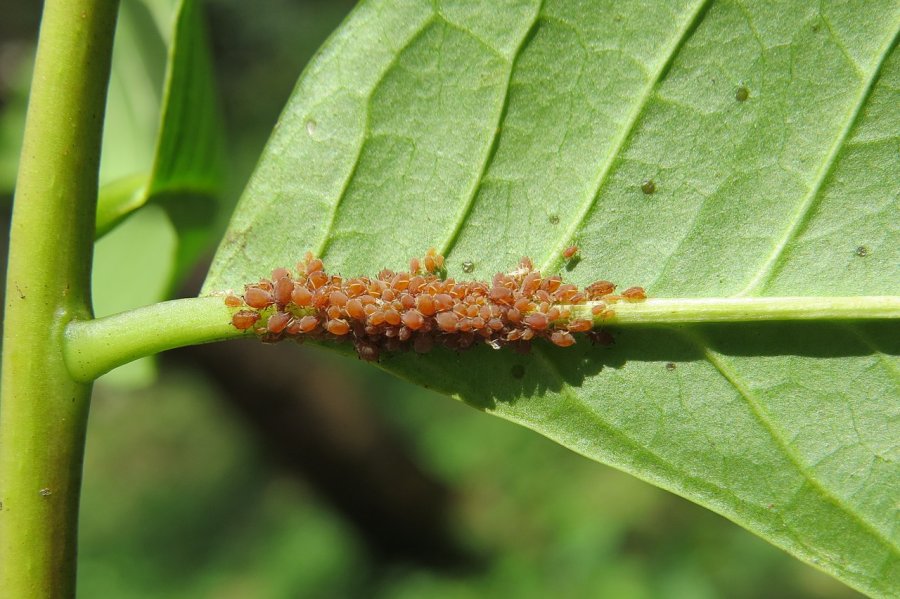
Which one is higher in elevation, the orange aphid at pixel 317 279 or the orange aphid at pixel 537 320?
the orange aphid at pixel 537 320

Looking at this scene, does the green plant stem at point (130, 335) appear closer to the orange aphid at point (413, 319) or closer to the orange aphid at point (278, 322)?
the orange aphid at point (278, 322)

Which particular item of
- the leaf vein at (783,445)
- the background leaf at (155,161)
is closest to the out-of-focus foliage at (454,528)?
the leaf vein at (783,445)

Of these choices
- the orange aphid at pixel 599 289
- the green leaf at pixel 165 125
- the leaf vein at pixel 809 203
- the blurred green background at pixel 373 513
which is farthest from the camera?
the blurred green background at pixel 373 513

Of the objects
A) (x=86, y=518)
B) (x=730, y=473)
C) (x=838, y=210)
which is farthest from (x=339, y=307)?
(x=86, y=518)

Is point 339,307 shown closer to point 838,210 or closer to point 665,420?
point 665,420

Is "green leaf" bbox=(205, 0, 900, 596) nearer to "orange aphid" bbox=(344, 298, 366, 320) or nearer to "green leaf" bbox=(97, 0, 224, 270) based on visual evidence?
"orange aphid" bbox=(344, 298, 366, 320)

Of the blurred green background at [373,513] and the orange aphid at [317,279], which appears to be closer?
the orange aphid at [317,279]

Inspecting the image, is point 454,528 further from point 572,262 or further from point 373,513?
point 572,262

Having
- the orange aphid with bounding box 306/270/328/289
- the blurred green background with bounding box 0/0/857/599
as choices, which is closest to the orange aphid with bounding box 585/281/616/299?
the orange aphid with bounding box 306/270/328/289
